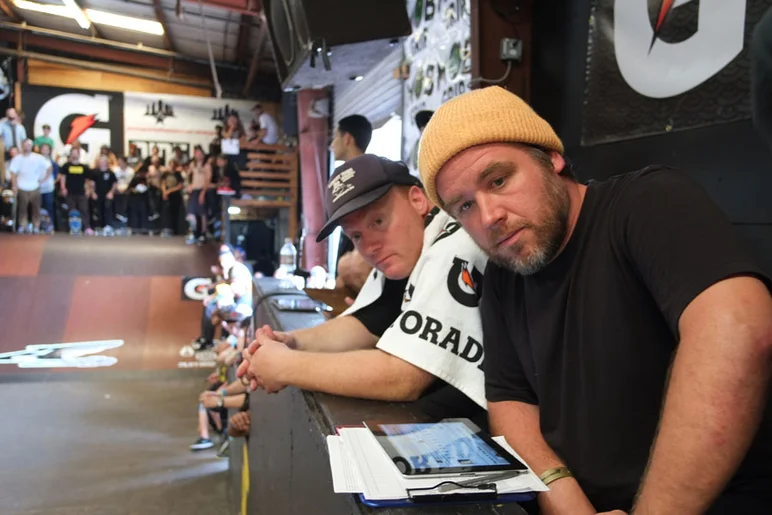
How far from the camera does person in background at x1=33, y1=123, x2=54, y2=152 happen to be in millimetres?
10900

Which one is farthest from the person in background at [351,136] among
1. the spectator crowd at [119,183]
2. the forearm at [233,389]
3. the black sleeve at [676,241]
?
the spectator crowd at [119,183]

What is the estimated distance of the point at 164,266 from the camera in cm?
838

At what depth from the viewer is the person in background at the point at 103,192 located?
1126cm

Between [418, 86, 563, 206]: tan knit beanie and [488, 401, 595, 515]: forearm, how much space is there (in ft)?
1.62

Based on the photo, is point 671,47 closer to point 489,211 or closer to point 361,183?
point 361,183

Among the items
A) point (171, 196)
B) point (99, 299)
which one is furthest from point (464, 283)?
point (171, 196)

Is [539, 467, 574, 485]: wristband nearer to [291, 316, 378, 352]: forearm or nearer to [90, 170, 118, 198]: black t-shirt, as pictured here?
[291, 316, 378, 352]: forearm

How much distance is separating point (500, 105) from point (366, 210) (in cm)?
58

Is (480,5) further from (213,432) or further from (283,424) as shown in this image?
(213,432)

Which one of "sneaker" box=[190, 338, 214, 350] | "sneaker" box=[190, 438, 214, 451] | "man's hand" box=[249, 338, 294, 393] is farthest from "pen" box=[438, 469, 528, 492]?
"sneaker" box=[190, 338, 214, 350]

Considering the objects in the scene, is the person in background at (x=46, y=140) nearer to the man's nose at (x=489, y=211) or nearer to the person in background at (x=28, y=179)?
the person in background at (x=28, y=179)

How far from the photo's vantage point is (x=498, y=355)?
1.22 meters

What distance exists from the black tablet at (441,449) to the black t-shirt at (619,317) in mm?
159

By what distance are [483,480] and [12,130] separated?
40.8 ft
